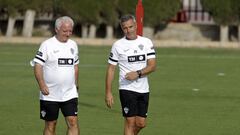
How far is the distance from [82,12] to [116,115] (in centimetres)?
2718

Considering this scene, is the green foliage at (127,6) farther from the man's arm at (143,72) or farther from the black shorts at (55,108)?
the black shorts at (55,108)

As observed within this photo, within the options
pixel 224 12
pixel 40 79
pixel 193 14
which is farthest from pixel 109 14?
pixel 40 79

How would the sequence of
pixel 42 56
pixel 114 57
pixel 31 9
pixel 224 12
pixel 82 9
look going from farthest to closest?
1. pixel 31 9
2. pixel 82 9
3. pixel 224 12
4. pixel 114 57
5. pixel 42 56

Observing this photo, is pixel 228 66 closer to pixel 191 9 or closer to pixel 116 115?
pixel 116 115

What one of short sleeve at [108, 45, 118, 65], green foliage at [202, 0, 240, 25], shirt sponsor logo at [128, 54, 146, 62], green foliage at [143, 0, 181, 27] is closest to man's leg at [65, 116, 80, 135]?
short sleeve at [108, 45, 118, 65]

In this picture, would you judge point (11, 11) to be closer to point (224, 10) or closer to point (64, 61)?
point (224, 10)

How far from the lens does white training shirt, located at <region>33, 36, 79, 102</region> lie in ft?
41.7

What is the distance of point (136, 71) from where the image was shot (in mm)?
13062

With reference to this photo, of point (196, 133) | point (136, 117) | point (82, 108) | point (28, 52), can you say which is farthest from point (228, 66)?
point (136, 117)

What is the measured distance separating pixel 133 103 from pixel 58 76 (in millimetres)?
1232

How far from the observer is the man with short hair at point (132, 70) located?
13.0 metres

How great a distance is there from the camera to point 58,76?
1279 cm

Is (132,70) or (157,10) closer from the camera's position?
(132,70)

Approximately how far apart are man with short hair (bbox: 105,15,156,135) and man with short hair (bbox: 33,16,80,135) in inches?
24.4
